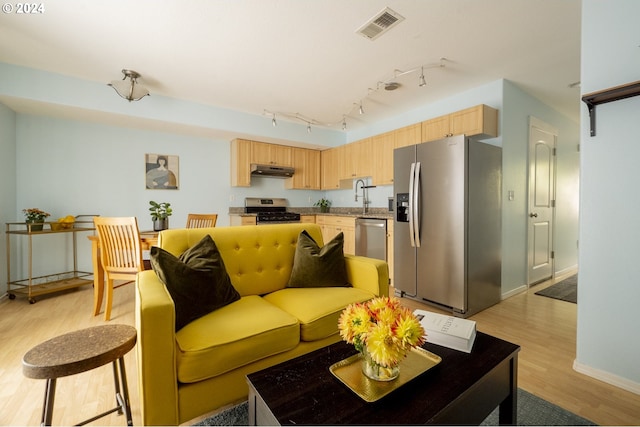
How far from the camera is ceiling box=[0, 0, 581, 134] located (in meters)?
2.02

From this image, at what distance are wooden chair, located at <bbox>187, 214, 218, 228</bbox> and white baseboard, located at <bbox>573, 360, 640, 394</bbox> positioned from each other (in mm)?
3682

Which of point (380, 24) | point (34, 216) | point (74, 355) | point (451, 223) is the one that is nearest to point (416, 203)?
point (451, 223)

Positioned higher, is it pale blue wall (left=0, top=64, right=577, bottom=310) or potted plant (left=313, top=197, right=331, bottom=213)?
pale blue wall (left=0, top=64, right=577, bottom=310)

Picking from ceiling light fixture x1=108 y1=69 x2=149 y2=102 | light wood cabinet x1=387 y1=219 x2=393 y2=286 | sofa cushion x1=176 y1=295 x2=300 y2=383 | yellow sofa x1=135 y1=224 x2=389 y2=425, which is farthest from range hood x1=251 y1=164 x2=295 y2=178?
sofa cushion x1=176 y1=295 x2=300 y2=383

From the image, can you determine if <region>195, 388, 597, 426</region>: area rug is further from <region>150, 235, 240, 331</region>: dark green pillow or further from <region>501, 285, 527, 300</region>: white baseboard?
<region>501, 285, 527, 300</region>: white baseboard

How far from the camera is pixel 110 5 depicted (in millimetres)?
1955

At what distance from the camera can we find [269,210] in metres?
5.14

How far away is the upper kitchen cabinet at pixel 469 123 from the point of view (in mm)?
2924

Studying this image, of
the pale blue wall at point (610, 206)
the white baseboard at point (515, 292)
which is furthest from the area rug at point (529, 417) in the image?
the white baseboard at point (515, 292)

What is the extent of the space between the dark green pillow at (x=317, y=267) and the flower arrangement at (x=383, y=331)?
1.04 m

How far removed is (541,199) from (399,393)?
13.0ft

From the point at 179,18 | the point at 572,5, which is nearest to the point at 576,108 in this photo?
the point at 572,5

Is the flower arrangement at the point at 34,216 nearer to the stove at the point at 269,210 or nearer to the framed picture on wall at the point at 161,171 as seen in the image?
the framed picture on wall at the point at 161,171

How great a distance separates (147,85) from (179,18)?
153 centimetres
